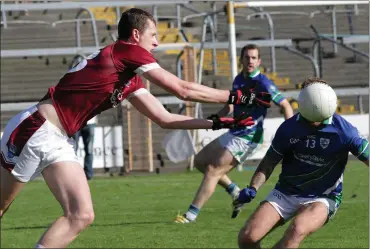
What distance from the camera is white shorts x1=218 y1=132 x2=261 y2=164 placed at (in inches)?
583

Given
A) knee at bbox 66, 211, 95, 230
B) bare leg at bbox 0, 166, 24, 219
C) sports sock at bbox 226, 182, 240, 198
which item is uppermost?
bare leg at bbox 0, 166, 24, 219

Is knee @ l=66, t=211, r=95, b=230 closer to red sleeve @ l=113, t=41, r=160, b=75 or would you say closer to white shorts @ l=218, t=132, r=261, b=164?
red sleeve @ l=113, t=41, r=160, b=75

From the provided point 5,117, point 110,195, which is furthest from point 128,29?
point 5,117

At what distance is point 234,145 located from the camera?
14.9 meters

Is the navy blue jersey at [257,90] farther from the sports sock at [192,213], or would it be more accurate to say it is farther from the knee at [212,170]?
the sports sock at [192,213]

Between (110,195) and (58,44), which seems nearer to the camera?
(110,195)

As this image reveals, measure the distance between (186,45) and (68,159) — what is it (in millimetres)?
16654

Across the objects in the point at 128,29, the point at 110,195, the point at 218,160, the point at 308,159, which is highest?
the point at 128,29

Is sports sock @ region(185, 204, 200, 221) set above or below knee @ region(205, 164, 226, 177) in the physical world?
below

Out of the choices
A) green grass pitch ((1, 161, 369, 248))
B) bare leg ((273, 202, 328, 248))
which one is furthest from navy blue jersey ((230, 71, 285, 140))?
bare leg ((273, 202, 328, 248))

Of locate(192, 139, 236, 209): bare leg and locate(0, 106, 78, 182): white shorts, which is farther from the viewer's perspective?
locate(192, 139, 236, 209): bare leg

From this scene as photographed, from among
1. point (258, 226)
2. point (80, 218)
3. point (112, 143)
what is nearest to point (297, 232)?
point (258, 226)

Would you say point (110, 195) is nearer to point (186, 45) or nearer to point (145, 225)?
point (145, 225)

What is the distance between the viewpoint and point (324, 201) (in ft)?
29.9
